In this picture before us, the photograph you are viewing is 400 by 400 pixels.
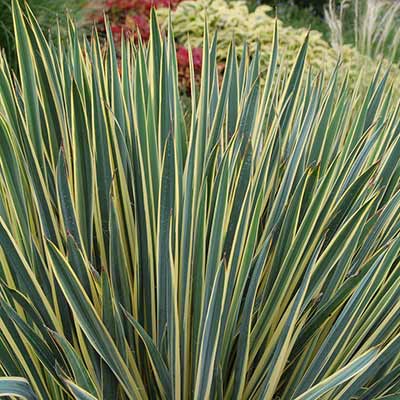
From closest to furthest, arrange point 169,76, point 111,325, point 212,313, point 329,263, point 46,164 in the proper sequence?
point 212,313
point 111,325
point 329,263
point 46,164
point 169,76

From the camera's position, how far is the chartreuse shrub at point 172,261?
1380mm

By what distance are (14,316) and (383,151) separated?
117 cm

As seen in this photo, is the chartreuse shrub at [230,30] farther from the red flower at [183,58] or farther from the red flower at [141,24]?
the red flower at [183,58]

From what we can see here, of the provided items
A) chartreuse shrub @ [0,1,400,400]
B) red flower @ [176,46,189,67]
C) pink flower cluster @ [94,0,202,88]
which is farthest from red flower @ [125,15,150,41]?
chartreuse shrub @ [0,1,400,400]

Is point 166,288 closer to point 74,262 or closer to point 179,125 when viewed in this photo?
point 74,262

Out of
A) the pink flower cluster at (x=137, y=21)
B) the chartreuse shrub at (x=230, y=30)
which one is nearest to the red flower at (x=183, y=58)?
the pink flower cluster at (x=137, y=21)

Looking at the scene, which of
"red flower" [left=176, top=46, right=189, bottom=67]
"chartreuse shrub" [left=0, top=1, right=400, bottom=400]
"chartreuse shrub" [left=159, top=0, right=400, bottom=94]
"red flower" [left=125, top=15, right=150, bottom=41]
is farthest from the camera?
"chartreuse shrub" [left=159, top=0, right=400, bottom=94]

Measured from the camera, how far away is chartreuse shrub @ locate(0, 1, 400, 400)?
4.53 feet

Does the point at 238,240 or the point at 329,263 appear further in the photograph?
the point at 329,263

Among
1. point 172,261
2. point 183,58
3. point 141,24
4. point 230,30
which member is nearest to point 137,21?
point 141,24

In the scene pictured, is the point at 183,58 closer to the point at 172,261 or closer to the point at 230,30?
the point at 230,30

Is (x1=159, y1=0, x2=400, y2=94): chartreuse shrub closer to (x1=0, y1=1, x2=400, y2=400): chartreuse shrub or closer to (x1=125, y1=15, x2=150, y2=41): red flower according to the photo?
(x1=125, y1=15, x2=150, y2=41): red flower

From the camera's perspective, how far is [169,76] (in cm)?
196

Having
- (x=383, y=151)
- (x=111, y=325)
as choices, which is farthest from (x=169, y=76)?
(x=111, y=325)
